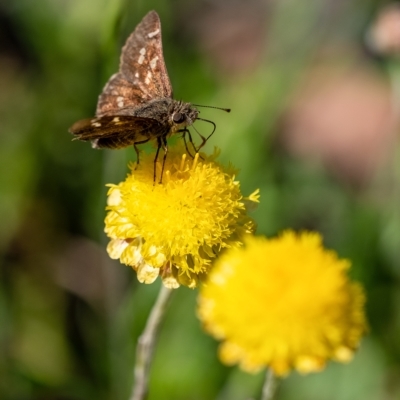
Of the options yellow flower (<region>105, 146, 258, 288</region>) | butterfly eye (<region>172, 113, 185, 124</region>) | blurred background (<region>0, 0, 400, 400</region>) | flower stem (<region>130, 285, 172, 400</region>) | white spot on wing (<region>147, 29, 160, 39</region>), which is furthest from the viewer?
blurred background (<region>0, 0, 400, 400</region>)

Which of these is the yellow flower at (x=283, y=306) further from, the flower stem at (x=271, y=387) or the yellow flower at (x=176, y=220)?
the yellow flower at (x=176, y=220)

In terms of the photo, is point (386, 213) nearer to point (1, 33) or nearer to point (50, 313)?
point (50, 313)

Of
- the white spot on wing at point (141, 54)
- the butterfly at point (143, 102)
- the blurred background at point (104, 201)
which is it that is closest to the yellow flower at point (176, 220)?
the butterfly at point (143, 102)

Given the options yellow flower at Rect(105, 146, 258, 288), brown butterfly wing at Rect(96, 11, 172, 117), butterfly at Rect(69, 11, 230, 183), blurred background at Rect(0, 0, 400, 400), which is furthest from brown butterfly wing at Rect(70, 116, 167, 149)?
blurred background at Rect(0, 0, 400, 400)

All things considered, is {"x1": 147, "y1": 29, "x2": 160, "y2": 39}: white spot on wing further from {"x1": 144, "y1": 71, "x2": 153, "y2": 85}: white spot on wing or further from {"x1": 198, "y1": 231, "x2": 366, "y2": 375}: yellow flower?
{"x1": 198, "y1": 231, "x2": 366, "y2": 375}: yellow flower

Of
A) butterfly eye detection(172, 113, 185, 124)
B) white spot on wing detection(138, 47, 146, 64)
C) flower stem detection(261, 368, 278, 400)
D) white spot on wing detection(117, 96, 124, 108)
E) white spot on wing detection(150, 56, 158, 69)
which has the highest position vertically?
white spot on wing detection(138, 47, 146, 64)

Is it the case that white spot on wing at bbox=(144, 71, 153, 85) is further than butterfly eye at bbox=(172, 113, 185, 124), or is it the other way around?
white spot on wing at bbox=(144, 71, 153, 85)
